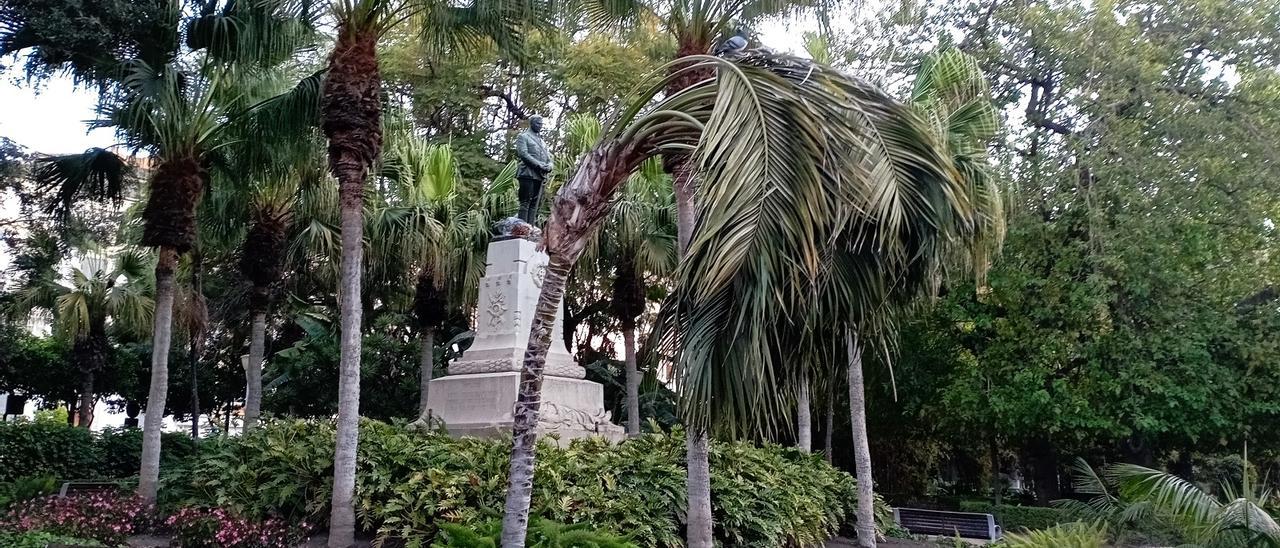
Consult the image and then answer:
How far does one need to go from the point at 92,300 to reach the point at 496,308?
15.2 meters

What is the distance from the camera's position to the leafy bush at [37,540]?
880 cm

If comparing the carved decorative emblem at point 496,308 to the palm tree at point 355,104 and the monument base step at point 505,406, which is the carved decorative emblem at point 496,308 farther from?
the palm tree at point 355,104

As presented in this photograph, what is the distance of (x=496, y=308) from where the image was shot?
12758mm

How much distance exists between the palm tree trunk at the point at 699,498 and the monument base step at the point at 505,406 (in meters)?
2.08

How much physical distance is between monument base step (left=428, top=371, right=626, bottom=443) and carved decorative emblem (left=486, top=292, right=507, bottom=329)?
0.81 meters

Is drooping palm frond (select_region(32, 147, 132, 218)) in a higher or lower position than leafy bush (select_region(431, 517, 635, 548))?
higher

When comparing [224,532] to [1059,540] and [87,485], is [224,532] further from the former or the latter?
[87,485]

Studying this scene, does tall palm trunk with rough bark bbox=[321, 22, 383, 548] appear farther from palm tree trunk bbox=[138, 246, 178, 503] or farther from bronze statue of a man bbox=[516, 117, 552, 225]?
palm tree trunk bbox=[138, 246, 178, 503]

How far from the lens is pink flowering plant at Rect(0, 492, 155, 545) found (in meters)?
9.63

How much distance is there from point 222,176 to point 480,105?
11.1 m

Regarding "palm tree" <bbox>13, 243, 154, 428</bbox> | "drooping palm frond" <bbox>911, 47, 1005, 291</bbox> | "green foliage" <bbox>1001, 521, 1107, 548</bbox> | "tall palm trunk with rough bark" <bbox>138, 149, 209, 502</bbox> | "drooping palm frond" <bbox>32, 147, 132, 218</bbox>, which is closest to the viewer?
"green foliage" <bbox>1001, 521, 1107, 548</bbox>

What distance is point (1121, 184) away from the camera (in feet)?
54.7

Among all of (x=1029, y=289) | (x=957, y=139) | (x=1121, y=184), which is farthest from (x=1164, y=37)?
(x=957, y=139)

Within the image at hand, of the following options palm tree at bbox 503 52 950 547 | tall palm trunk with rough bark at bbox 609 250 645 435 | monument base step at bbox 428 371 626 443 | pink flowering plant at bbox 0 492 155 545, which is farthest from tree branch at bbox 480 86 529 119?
palm tree at bbox 503 52 950 547
